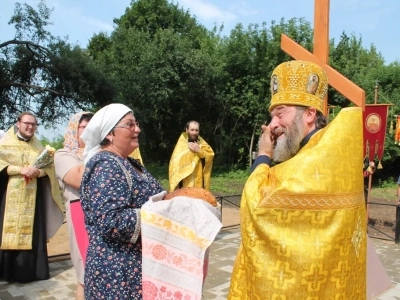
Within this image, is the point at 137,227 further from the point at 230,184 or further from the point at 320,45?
the point at 230,184

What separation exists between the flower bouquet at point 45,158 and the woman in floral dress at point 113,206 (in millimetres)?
2485

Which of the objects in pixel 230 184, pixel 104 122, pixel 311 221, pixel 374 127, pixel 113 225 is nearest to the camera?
pixel 311 221

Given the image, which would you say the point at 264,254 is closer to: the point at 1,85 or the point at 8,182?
the point at 8,182

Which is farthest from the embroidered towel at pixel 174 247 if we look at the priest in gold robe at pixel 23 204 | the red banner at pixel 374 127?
the red banner at pixel 374 127

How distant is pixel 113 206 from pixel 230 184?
1510 cm

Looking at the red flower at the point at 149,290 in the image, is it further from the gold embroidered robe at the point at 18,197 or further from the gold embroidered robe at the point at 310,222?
the gold embroidered robe at the point at 18,197

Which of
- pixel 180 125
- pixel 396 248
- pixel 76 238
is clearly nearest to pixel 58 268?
pixel 76 238

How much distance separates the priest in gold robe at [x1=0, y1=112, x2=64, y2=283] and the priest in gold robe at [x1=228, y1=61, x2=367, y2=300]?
3.71 metres

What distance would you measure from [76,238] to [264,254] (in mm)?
2177

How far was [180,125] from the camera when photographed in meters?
20.9

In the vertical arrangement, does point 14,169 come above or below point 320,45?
below

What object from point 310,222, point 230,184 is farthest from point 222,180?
point 310,222

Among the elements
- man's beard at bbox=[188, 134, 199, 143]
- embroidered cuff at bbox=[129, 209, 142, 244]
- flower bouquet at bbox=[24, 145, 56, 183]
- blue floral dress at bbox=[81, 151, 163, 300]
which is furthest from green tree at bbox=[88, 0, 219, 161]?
embroidered cuff at bbox=[129, 209, 142, 244]

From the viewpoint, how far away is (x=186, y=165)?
652 centimetres
